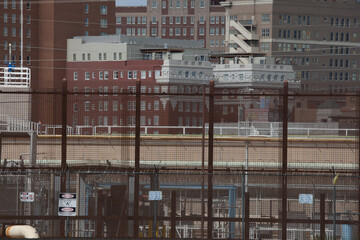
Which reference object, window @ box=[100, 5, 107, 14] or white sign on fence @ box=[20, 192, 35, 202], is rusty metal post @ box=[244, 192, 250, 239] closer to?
white sign on fence @ box=[20, 192, 35, 202]

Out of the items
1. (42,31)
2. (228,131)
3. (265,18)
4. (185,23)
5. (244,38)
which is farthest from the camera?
(185,23)

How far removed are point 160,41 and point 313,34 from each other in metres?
17.8

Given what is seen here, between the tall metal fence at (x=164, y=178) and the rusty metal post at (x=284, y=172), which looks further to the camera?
the tall metal fence at (x=164, y=178)

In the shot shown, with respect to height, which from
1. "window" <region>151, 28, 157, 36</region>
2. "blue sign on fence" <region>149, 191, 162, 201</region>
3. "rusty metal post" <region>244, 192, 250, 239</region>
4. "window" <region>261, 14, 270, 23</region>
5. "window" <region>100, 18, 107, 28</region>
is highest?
"window" <region>151, 28, 157, 36</region>

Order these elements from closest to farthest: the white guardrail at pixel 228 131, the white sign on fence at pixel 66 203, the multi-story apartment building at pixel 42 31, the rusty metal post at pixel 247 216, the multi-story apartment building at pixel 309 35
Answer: the white sign on fence at pixel 66 203 < the rusty metal post at pixel 247 216 < the white guardrail at pixel 228 131 < the multi-story apartment building at pixel 42 31 < the multi-story apartment building at pixel 309 35

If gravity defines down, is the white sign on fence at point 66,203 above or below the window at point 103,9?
below

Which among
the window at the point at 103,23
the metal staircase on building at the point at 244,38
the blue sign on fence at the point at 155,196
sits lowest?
the blue sign on fence at the point at 155,196

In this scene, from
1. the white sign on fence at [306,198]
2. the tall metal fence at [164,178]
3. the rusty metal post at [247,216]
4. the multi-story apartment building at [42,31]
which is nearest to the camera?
the white sign on fence at [306,198]

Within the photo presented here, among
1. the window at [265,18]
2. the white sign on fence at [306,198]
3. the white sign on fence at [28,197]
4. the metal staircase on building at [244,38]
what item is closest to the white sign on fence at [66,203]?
the white sign on fence at [28,197]

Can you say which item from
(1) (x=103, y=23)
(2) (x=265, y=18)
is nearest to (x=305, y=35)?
(2) (x=265, y=18)

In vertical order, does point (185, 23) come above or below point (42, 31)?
above

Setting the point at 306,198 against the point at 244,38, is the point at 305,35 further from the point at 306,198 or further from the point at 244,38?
the point at 306,198

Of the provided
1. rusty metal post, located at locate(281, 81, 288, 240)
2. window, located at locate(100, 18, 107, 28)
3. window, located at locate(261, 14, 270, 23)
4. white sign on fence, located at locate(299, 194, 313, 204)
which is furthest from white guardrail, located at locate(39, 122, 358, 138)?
window, located at locate(261, 14, 270, 23)

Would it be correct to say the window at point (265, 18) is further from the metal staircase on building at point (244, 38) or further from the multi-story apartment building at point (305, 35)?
the metal staircase on building at point (244, 38)
